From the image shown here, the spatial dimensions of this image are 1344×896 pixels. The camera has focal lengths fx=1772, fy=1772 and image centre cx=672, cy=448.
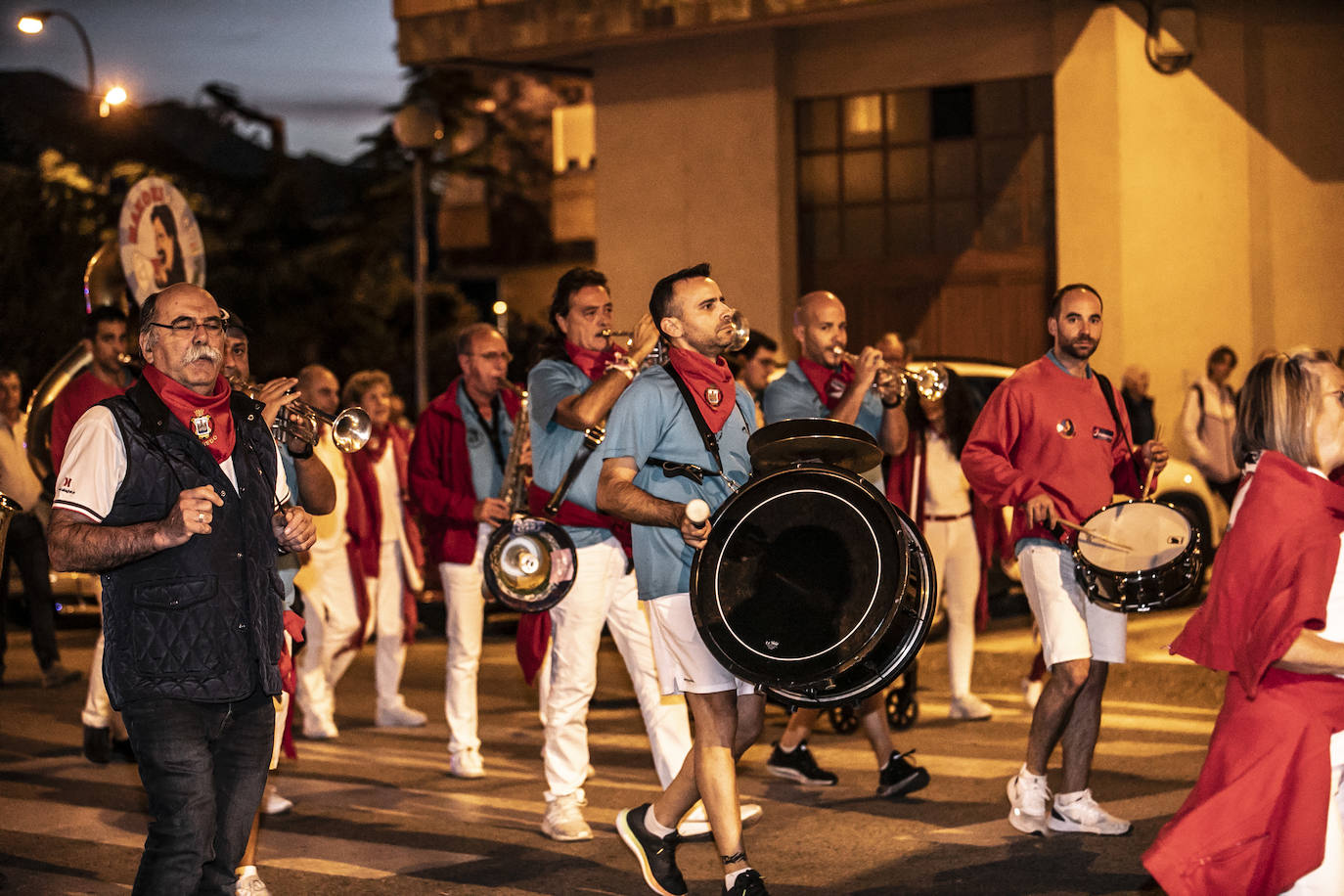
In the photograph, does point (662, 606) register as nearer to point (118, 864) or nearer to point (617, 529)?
point (617, 529)

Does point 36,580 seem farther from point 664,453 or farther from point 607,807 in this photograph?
point 664,453

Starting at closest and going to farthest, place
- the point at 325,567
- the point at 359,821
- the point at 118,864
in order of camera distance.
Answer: the point at 118,864 → the point at 359,821 → the point at 325,567

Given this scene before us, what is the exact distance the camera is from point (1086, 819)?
721 centimetres

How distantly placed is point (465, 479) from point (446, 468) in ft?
0.39

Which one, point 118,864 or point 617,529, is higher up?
point 617,529

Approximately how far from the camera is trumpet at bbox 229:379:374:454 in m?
5.62

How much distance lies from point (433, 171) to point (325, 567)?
74.1ft

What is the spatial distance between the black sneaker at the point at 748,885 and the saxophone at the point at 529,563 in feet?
6.52

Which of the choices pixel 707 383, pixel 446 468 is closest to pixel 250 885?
pixel 707 383

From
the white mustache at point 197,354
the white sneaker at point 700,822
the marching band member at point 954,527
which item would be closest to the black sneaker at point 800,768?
the white sneaker at point 700,822

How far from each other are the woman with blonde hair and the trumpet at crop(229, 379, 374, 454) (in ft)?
8.93

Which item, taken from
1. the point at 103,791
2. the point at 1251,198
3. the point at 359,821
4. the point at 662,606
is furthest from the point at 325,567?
the point at 1251,198

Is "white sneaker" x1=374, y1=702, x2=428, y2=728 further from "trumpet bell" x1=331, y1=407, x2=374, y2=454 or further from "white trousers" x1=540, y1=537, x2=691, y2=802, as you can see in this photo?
"trumpet bell" x1=331, y1=407, x2=374, y2=454

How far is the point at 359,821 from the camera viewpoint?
807cm
